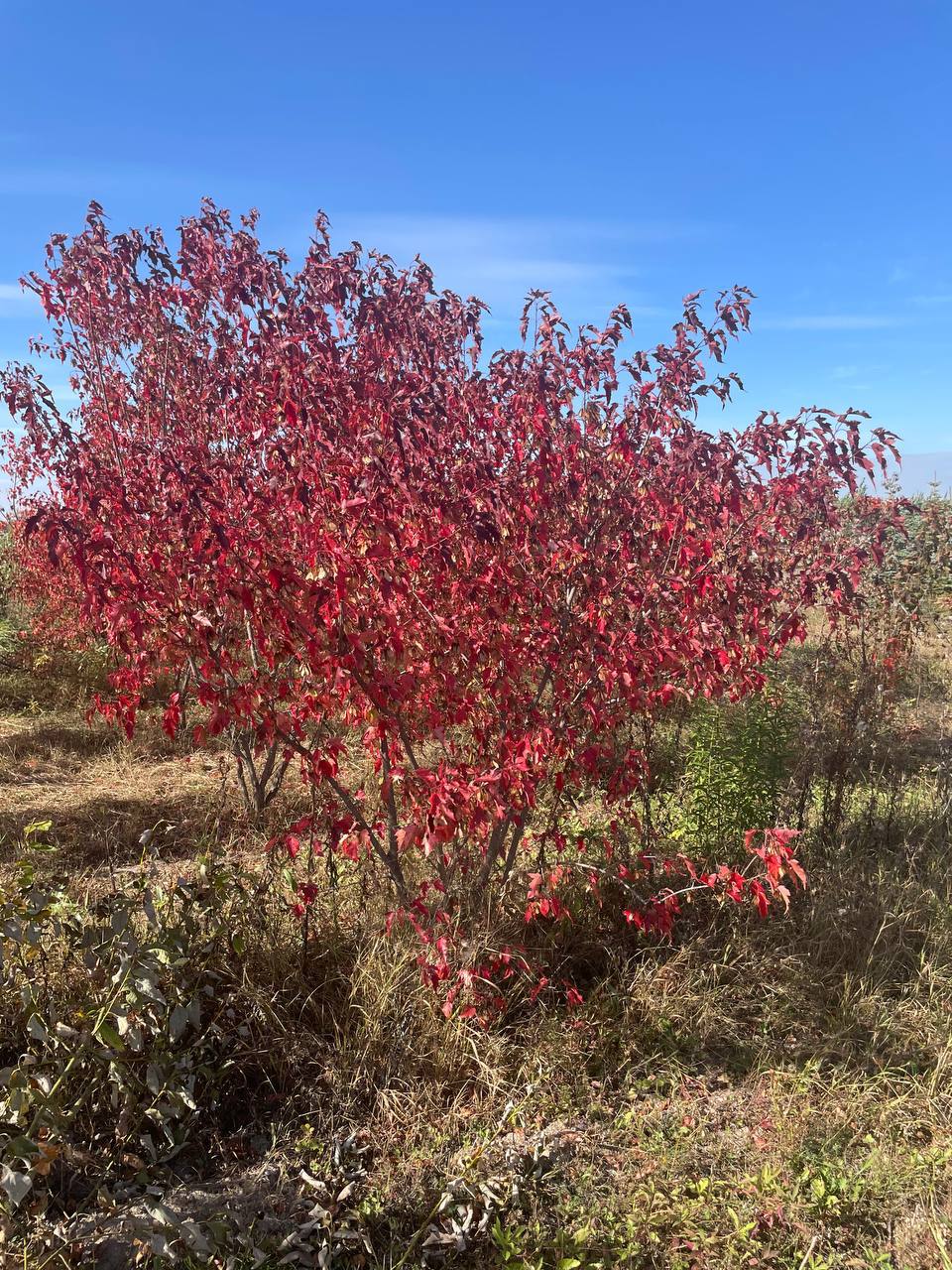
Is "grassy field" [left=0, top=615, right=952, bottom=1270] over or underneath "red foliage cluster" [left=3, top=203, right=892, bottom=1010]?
underneath

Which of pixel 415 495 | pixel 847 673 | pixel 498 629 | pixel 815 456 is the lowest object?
pixel 847 673

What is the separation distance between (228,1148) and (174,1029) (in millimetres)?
493

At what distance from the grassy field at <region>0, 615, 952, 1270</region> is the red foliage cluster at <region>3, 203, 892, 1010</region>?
0.46 meters

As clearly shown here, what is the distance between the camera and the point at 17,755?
7.02 meters

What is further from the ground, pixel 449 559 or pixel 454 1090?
pixel 449 559

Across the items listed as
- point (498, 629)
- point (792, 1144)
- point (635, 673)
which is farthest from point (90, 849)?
point (792, 1144)

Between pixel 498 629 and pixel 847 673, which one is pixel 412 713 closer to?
pixel 498 629

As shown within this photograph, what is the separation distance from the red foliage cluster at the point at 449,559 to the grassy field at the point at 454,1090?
456 mm

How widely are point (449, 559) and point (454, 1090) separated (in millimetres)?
2090

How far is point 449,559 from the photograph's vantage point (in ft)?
9.72

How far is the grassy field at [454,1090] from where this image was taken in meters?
2.60

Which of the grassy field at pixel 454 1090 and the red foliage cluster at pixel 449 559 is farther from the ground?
the red foliage cluster at pixel 449 559

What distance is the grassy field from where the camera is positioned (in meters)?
2.60

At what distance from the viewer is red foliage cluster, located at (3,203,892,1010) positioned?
2.96m
